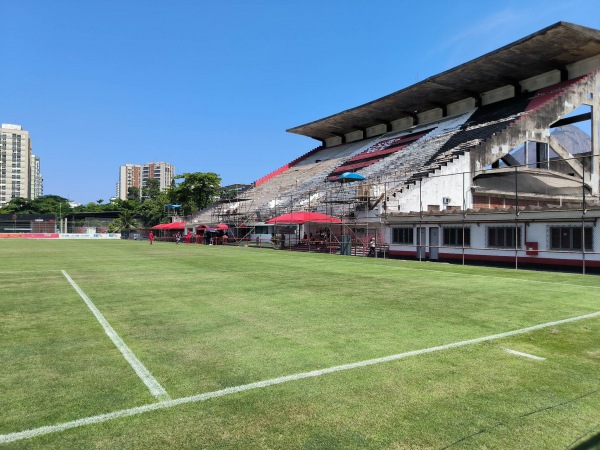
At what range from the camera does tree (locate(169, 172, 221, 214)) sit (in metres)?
67.5

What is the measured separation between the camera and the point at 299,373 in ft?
15.8

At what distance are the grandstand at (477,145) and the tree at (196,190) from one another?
15.8m

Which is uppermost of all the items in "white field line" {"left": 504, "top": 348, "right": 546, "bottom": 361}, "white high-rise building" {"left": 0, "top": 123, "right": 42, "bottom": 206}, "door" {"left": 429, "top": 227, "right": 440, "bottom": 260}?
"white high-rise building" {"left": 0, "top": 123, "right": 42, "bottom": 206}

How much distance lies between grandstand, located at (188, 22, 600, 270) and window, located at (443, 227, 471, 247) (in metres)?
1.49

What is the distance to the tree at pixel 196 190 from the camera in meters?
67.5

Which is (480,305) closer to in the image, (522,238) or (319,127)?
(522,238)

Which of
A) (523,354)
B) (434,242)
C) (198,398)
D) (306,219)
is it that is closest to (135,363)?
(198,398)

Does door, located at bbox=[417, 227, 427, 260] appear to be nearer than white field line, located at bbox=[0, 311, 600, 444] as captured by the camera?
No

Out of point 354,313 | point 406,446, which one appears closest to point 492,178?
point 354,313

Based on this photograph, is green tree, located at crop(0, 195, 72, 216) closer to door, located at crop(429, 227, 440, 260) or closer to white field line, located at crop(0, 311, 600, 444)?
door, located at crop(429, 227, 440, 260)

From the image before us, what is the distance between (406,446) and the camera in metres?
3.23

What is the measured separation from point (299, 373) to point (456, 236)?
70.3 feet

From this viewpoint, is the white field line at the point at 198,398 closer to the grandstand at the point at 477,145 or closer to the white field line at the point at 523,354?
the white field line at the point at 523,354

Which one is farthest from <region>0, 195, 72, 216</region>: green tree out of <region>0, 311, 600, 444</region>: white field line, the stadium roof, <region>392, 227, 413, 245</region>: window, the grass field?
<region>0, 311, 600, 444</region>: white field line
